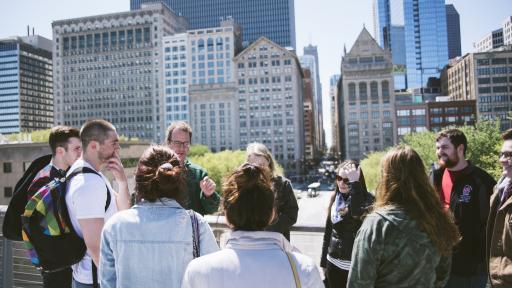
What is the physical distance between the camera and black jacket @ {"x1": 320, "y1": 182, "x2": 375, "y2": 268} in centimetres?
436

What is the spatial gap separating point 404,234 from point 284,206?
215cm

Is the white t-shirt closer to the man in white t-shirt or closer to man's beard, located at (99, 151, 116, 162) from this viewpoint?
the man in white t-shirt

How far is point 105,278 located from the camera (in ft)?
10.1

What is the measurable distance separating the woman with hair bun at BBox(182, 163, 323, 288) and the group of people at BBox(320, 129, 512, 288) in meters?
0.89

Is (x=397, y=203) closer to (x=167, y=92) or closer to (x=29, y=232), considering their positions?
(x=29, y=232)

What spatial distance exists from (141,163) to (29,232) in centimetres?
152

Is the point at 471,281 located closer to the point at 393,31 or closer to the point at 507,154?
the point at 507,154

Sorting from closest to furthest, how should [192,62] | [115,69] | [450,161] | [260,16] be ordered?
[450,161] → [192,62] → [115,69] → [260,16]

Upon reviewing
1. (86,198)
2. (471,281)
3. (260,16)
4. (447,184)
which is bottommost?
(471,281)

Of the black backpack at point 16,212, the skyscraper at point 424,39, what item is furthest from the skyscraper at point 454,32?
the black backpack at point 16,212

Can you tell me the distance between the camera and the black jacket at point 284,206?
4957 mm

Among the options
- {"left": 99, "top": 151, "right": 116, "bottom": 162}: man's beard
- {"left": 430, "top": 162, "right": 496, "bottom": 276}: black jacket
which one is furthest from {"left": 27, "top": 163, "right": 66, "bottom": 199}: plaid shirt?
{"left": 430, "top": 162, "right": 496, "bottom": 276}: black jacket

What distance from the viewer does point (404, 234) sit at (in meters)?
3.10

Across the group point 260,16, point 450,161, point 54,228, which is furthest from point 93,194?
point 260,16
